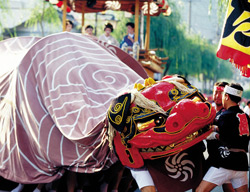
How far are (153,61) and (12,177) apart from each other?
26.8 feet

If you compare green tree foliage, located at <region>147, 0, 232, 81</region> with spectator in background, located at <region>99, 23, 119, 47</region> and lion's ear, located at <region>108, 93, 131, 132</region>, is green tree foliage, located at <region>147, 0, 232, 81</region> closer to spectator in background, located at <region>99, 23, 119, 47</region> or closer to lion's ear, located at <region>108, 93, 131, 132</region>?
spectator in background, located at <region>99, 23, 119, 47</region>

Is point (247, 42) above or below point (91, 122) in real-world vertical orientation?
above

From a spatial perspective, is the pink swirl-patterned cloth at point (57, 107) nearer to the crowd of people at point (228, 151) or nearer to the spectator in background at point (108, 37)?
the crowd of people at point (228, 151)

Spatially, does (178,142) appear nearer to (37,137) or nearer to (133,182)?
(37,137)

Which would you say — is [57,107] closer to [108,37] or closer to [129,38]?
[108,37]

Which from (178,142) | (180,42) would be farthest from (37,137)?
(180,42)

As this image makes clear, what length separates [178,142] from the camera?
4297 mm

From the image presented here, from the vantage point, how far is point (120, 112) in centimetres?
434

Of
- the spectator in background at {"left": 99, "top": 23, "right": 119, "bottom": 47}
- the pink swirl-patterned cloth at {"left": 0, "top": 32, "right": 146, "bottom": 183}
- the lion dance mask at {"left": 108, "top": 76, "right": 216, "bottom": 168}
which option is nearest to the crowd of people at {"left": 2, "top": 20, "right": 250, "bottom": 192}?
the lion dance mask at {"left": 108, "top": 76, "right": 216, "bottom": 168}

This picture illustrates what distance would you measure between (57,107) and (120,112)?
4.87 feet

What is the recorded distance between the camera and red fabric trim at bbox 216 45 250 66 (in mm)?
5191

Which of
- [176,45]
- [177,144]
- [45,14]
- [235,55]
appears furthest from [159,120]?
[176,45]

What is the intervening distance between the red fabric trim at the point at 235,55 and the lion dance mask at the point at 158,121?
0.90 m

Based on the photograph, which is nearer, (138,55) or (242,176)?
(242,176)
